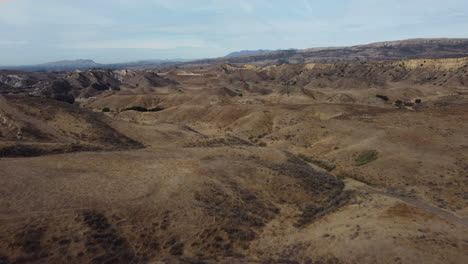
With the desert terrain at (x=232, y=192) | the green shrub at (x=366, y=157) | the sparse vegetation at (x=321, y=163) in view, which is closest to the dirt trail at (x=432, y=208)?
the desert terrain at (x=232, y=192)

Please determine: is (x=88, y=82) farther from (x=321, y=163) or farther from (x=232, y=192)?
(x=232, y=192)

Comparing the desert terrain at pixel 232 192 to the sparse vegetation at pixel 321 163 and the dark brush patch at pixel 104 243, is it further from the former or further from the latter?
the sparse vegetation at pixel 321 163

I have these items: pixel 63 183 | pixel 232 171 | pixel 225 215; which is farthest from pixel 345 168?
pixel 63 183

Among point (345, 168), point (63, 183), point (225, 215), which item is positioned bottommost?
point (345, 168)

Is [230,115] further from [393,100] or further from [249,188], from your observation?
[393,100]

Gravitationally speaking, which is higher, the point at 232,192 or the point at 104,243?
the point at 104,243

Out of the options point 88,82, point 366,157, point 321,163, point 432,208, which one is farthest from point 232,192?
point 88,82

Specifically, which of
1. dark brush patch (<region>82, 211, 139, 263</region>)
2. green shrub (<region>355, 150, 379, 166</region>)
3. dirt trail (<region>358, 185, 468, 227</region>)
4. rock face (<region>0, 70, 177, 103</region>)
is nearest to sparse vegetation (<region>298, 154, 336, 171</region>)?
green shrub (<region>355, 150, 379, 166</region>)
